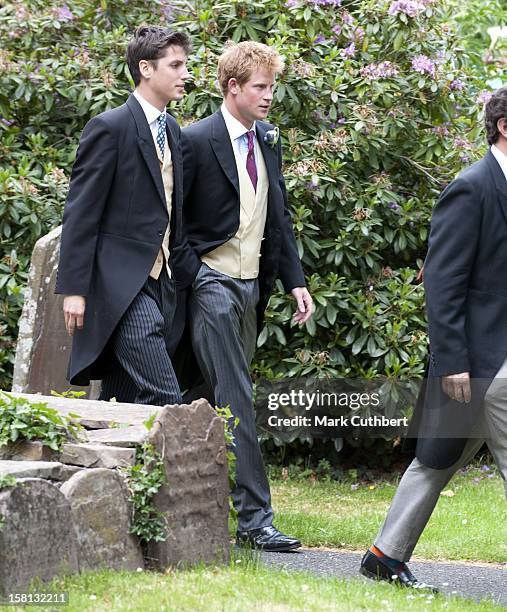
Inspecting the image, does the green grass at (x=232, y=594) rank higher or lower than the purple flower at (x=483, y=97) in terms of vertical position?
lower

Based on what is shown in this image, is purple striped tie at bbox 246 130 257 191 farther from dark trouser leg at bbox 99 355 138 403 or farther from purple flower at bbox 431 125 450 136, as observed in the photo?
purple flower at bbox 431 125 450 136

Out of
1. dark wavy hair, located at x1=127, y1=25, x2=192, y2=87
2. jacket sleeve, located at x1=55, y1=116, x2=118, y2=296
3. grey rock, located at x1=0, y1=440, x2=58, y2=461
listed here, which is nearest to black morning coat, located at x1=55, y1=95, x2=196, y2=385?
jacket sleeve, located at x1=55, y1=116, x2=118, y2=296

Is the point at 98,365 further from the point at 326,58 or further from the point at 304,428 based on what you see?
the point at 326,58

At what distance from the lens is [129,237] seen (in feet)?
17.6

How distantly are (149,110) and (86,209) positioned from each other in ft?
1.91

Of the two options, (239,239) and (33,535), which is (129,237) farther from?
(33,535)

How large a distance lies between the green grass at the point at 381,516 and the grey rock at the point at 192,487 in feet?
4.78

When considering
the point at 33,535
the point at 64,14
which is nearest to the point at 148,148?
the point at 33,535

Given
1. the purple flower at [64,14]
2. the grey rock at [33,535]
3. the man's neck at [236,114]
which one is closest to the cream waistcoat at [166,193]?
the man's neck at [236,114]

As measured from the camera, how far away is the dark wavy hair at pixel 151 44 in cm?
547

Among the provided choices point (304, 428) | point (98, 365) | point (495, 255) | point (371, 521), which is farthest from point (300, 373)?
point (495, 255)

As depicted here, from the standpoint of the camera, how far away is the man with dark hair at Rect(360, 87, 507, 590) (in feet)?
15.2

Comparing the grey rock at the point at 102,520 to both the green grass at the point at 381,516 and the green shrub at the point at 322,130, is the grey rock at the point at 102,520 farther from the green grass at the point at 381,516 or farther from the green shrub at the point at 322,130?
the green shrub at the point at 322,130

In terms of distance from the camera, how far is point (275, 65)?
593 cm
